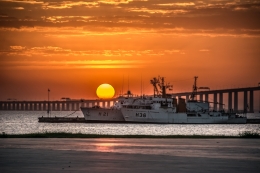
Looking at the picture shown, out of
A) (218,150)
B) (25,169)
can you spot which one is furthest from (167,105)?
(25,169)

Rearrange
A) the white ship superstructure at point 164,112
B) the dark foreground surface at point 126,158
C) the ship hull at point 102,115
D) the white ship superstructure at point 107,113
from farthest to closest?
the ship hull at point 102,115 < the white ship superstructure at point 107,113 < the white ship superstructure at point 164,112 < the dark foreground surface at point 126,158

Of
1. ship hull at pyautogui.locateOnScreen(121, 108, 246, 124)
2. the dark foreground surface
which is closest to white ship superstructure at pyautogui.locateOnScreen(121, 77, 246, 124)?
ship hull at pyautogui.locateOnScreen(121, 108, 246, 124)

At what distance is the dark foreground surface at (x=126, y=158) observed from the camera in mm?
21125

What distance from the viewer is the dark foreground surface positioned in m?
21.1

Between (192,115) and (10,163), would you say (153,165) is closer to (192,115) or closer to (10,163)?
(10,163)

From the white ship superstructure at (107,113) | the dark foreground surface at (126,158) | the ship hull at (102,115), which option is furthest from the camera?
the ship hull at (102,115)

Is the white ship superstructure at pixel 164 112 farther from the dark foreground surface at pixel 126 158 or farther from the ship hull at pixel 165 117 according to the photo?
the dark foreground surface at pixel 126 158

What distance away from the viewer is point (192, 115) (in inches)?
5753

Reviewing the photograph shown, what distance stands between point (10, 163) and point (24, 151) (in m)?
5.15

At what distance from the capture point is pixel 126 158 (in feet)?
80.9

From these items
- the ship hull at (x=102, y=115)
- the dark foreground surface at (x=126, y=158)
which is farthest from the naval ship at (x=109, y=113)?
the dark foreground surface at (x=126, y=158)

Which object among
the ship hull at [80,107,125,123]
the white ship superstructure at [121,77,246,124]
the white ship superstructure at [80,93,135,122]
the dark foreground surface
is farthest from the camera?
the ship hull at [80,107,125,123]

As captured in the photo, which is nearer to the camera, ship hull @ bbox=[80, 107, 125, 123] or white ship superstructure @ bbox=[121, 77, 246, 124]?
white ship superstructure @ bbox=[121, 77, 246, 124]

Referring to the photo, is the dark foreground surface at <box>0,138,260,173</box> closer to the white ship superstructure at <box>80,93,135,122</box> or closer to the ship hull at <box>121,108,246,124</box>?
the ship hull at <box>121,108,246,124</box>
